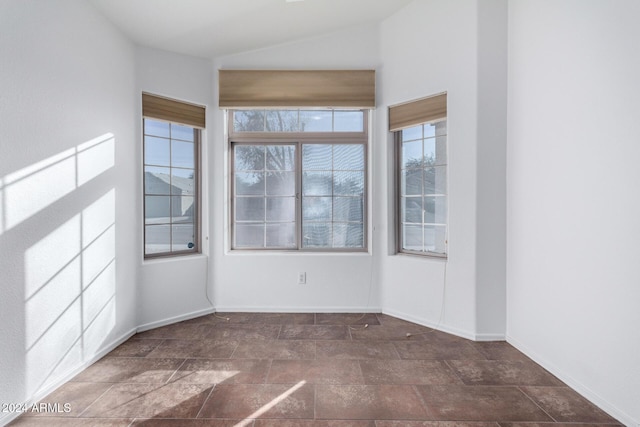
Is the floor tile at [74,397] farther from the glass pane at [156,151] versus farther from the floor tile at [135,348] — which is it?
the glass pane at [156,151]

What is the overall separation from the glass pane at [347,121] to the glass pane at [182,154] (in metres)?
1.52

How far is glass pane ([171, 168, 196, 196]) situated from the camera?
3.31 meters

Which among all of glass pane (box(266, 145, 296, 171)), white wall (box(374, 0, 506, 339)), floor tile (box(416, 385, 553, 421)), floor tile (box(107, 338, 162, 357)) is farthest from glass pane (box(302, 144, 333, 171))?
floor tile (box(416, 385, 553, 421))

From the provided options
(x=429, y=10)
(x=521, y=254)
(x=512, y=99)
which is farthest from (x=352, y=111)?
(x=521, y=254)

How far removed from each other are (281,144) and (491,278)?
93.8 inches

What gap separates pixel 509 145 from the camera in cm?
272

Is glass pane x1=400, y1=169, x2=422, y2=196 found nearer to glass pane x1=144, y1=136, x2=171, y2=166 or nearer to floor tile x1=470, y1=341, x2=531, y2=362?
floor tile x1=470, y1=341, x2=531, y2=362

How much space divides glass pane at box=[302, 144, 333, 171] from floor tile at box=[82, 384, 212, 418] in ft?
7.45

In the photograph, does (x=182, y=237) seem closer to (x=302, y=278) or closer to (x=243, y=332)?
(x=243, y=332)

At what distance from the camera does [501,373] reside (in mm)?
2254

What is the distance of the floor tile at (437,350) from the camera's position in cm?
249

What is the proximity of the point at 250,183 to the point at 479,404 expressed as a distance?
9.05 feet

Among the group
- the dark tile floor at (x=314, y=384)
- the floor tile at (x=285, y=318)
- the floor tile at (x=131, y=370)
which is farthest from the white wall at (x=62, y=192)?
the floor tile at (x=285, y=318)

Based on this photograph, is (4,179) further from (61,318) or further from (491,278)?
(491,278)
